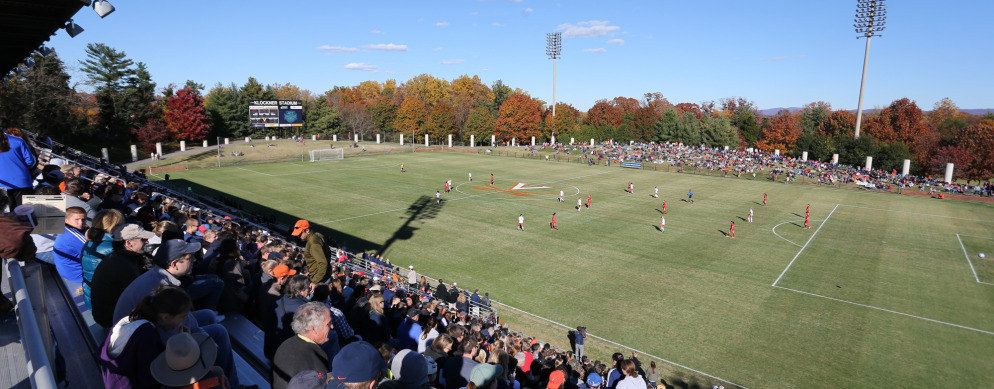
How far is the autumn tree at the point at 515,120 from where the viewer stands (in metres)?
96.6

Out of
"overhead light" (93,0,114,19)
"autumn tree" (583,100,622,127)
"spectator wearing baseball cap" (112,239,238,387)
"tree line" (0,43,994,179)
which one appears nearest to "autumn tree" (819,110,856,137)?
"tree line" (0,43,994,179)

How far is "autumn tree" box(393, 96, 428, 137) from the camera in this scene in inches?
3568

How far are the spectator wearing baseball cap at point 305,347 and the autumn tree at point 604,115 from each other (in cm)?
10455

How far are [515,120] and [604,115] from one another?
74.9ft

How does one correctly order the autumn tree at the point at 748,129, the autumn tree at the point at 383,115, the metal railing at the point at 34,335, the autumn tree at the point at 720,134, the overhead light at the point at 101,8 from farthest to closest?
the autumn tree at the point at 383,115 → the autumn tree at the point at 748,129 → the autumn tree at the point at 720,134 → the overhead light at the point at 101,8 → the metal railing at the point at 34,335

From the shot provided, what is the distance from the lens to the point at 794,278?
71.7ft

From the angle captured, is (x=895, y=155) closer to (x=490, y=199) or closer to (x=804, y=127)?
(x=804, y=127)

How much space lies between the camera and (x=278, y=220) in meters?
30.1

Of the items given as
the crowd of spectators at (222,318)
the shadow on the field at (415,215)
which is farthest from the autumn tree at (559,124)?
the crowd of spectators at (222,318)

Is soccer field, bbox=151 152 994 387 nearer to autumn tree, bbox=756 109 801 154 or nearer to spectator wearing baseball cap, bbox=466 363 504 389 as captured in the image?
spectator wearing baseball cap, bbox=466 363 504 389

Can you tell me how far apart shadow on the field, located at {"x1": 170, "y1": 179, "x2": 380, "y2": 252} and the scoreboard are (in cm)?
1588

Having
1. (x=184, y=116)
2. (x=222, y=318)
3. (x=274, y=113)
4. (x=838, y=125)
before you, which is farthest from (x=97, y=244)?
(x=838, y=125)

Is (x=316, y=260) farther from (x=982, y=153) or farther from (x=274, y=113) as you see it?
(x=982, y=153)

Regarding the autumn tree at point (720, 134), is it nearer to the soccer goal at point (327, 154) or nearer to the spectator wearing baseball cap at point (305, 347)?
the soccer goal at point (327, 154)
